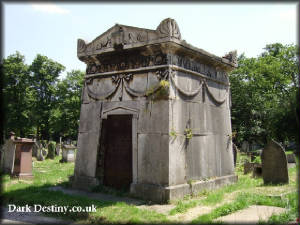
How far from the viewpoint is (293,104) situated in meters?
5.11

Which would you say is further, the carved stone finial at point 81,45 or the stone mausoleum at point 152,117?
the carved stone finial at point 81,45

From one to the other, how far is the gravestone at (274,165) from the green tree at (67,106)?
3170 cm

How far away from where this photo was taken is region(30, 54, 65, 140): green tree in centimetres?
3581

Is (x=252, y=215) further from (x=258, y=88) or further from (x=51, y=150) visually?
(x=258, y=88)

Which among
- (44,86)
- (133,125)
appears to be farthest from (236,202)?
(44,86)

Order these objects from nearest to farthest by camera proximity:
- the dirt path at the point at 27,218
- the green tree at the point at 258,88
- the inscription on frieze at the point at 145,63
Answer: the dirt path at the point at 27,218, the inscription on frieze at the point at 145,63, the green tree at the point at 258,88

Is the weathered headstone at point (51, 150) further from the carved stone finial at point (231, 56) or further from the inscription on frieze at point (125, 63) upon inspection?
the carved stone finial at point (231, 56)

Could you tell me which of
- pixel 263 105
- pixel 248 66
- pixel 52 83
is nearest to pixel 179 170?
pixel 263 105

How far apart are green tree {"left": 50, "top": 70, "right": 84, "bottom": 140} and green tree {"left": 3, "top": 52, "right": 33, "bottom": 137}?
378 cm

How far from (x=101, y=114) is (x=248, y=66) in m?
25.7

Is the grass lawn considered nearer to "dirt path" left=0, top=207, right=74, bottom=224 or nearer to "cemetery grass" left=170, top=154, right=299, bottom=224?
"cemetery grass" left=170, top=154, right=299, bottom=224

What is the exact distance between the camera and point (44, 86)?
3712 cm

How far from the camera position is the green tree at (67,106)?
35.9m

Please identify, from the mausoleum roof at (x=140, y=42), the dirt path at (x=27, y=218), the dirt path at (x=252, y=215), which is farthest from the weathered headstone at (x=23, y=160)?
the dirt path at (x=252, y=215)
